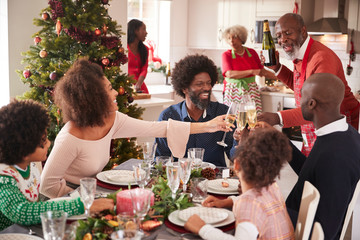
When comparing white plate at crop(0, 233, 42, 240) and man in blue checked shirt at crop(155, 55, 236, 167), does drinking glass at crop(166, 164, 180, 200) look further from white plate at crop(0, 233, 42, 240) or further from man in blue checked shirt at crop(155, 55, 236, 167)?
man in blue checked shirt at crop(155, 55, 236, 167)

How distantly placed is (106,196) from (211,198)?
0.45 metres

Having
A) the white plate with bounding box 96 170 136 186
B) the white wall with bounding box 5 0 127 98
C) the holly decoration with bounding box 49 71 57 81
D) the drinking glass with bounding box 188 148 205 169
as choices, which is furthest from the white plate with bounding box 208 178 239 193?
the white wall with bounding box 5 0 127 98

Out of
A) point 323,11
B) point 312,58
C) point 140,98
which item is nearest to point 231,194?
point 312,58

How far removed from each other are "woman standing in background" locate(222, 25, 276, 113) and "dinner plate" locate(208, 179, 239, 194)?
11.3ft

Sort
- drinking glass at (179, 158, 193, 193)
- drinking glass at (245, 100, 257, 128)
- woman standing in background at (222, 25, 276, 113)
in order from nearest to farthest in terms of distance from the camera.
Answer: drinking glass at (179, 158, 193, 193) < drinking glass at (245, 100, 257, 128) < woman standing in background at (222, 25, 276, 113)

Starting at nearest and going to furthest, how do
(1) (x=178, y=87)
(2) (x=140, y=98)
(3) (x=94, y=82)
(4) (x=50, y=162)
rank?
1. (4) (x=50, y=162)
2. (3) (x=94, y=82)
3. (1) (x=178, y=87)
4. (2) (x=140, y=98)

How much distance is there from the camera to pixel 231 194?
207 cm

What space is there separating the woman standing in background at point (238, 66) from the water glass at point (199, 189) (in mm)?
3750

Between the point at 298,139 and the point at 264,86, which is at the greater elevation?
the point at 264,86

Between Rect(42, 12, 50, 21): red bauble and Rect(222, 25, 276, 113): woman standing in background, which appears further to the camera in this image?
Rect(222, 25, 276, 113): woman standing in background

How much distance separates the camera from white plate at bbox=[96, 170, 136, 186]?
219cm

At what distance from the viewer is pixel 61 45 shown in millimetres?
3484

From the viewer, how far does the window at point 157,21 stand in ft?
22.3

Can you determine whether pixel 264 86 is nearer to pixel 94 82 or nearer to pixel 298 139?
pixel 298 139
